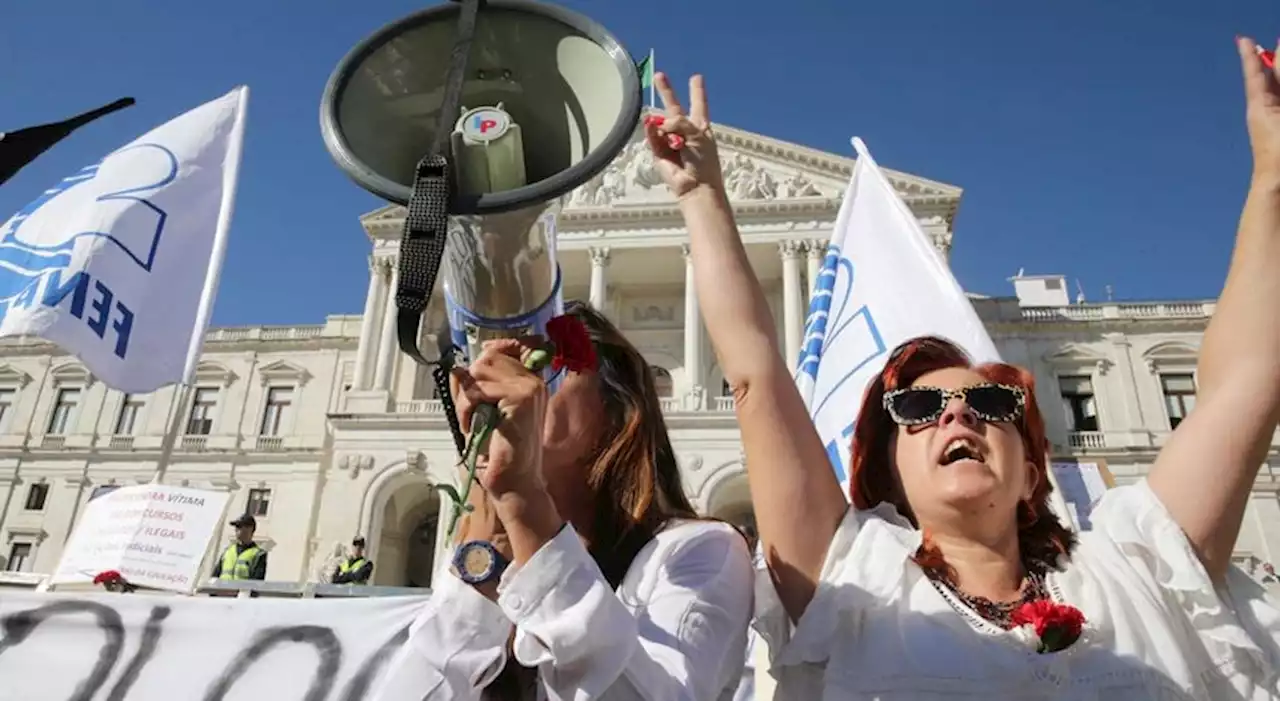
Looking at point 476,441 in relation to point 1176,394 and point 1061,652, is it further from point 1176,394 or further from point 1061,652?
point 1176,394

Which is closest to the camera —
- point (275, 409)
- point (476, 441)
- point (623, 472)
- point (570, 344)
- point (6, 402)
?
point (476, 441)

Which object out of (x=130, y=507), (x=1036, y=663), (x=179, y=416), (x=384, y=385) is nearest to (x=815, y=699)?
(x=1036, y=663)

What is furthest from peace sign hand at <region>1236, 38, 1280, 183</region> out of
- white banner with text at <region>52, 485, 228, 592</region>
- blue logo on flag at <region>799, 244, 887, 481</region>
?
white banner with text at <region>52, 485, 228, 592</region>

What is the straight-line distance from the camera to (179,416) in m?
29.1

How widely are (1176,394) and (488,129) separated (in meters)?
30.8

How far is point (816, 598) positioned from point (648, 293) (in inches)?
1112

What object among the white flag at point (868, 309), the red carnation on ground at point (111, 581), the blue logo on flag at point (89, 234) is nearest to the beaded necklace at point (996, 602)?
the white flag at point (868, 309)

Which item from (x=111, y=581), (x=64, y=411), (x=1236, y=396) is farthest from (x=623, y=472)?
(x=64, y=411)

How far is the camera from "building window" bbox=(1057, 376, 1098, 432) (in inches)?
1067

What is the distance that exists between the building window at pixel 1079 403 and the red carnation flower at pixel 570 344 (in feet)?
94.5

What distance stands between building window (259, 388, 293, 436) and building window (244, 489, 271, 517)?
2208 mm

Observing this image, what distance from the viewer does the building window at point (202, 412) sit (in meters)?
30.5

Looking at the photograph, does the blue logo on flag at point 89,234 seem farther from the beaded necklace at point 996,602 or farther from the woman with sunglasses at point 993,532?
the beaded necklace at point 996,602

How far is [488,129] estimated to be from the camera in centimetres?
152
